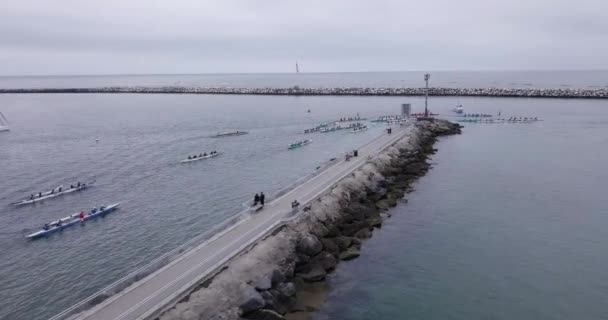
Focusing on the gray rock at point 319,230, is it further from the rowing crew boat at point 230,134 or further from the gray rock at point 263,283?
the rowing crew boat at point 230,134

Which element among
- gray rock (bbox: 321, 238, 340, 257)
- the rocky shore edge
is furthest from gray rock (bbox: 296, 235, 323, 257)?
gray rock (bbox: 321, 238, 340, 257)

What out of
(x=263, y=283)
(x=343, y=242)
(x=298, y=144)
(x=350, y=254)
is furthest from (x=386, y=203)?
(x=298, y=144)

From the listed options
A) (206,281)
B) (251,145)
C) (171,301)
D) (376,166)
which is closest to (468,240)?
(376,166)

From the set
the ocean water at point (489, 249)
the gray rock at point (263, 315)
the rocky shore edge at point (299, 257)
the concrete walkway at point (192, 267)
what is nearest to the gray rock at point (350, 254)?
the rocky shore edge at point (299, 257)

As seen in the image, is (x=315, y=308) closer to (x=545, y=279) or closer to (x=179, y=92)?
A: (x=545, y=279)

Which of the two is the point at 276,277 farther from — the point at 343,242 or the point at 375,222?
the point at 375,222

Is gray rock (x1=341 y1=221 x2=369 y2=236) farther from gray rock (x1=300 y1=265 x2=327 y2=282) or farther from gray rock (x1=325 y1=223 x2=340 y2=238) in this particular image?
gray rock (x1=300 y1=265 x2=327 y2=282)

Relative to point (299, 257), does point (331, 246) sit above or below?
below
